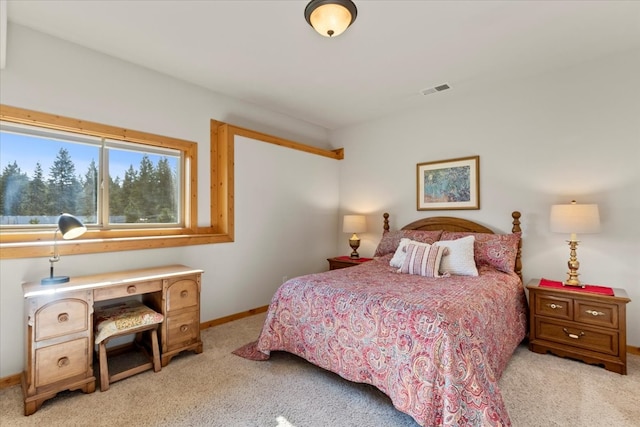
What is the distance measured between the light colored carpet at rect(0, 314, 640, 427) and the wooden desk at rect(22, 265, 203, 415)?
12 centimetres

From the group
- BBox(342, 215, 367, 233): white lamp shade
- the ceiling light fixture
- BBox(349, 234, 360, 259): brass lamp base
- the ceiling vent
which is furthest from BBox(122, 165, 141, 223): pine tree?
the ceiling vent

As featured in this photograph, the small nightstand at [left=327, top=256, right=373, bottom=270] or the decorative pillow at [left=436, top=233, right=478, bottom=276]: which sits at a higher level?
the decorative pillow at [left=436, top=233, right=478, bottom=276]

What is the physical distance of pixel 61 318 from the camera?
201cm

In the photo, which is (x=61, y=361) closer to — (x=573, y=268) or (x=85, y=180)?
(x=85, y=180)

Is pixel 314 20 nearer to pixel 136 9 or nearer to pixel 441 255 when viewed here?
pixel 136 9

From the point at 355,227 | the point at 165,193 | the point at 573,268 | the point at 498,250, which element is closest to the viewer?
the point at 573,268

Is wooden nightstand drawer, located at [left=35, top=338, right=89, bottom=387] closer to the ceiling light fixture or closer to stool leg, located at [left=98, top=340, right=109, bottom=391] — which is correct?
stool leg, located at [left=98, top=340, right=109, bottom=391]

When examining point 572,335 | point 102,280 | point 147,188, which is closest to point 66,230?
point 102,280

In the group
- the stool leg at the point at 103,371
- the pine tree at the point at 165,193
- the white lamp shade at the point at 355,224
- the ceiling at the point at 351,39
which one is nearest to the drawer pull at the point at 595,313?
the ceiling at the point at 351,39

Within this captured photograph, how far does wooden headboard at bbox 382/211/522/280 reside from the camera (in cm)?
318

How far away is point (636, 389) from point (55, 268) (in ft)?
14.4

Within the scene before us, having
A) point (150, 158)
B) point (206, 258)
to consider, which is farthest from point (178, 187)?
point (206, 258)

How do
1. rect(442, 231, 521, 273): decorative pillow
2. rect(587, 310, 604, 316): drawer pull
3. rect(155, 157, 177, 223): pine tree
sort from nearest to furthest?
rect(587, 310, 604, 316): drawer pull, rect(442, 231, 521, 273): decorative pillow, rect(155, 157, 177, 223): pine tree

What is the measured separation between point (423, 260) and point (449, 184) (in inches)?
53.2
